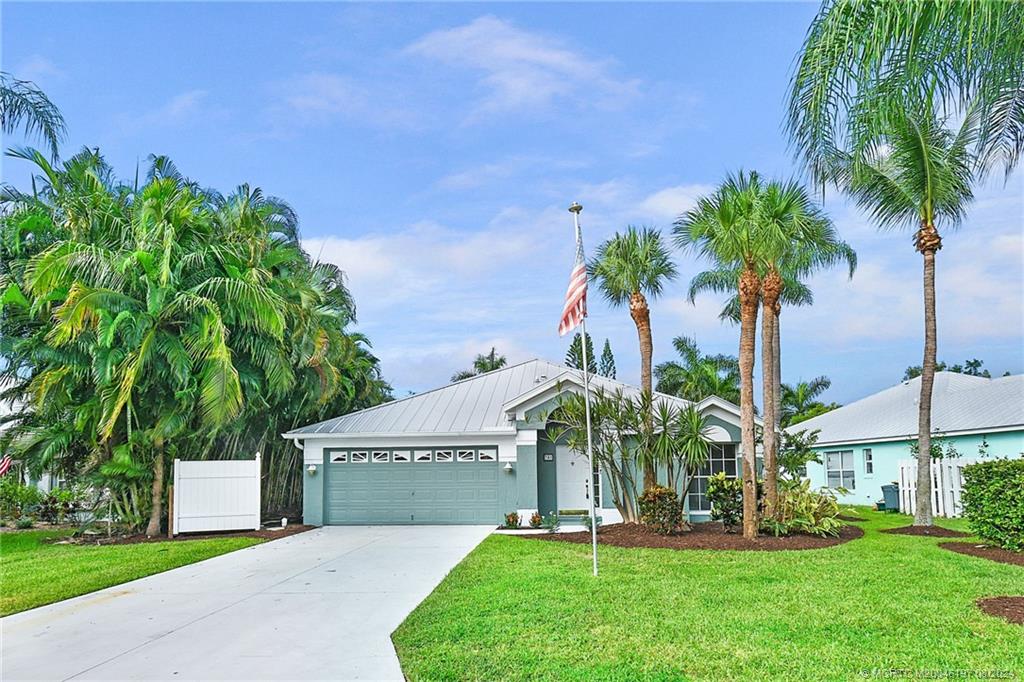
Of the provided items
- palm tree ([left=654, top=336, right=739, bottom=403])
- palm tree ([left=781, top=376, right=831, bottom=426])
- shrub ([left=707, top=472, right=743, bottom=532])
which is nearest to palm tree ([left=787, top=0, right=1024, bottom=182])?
shrub ([left=707, top=472, right=743, bottom=532])

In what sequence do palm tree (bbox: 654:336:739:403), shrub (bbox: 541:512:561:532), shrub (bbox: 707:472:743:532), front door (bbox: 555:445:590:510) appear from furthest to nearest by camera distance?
palm tree (bbox: 654:336:739:403) → front door (bbox: 555:445:590:510) → shrub (bbox: 541:512:561:532) → shrub (bbox: 707:472:743:532)

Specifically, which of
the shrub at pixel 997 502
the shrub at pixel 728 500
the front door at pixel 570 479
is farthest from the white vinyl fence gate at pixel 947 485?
the front door at pixel 570 479

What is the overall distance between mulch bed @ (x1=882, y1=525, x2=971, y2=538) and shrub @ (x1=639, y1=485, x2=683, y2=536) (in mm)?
4462

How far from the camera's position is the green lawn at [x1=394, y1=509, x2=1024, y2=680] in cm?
610

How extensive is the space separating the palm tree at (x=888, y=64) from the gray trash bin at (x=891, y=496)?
55.6 ft

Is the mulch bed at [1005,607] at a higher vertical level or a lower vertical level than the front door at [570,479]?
lower

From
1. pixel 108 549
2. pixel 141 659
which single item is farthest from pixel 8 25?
pixel 141 659

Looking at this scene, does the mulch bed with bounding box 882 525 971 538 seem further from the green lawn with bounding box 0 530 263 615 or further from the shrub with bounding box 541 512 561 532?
the green lawn with bounding box 0 530 263 615

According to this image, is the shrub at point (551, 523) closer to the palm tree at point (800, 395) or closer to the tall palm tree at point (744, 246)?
the tall palm tree at point (744, 246)

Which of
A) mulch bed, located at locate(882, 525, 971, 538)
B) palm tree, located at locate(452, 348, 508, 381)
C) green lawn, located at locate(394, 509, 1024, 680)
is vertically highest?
palm tree, located at locate(452, 348, 508, 381)

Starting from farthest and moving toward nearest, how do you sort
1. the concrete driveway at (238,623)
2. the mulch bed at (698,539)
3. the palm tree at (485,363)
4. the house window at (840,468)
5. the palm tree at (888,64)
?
the palm tree at (485,363) → the house window at (840,468) → the mulch bed at (698,539) → the concrete driveway at (238,623) → the palm tree at (888,64)

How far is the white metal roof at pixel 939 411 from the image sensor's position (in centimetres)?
2031

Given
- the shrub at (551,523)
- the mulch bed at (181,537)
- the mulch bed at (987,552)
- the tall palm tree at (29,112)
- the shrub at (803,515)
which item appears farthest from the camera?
the shrub at (551,523)

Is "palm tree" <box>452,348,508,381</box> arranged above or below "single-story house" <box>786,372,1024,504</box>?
above
